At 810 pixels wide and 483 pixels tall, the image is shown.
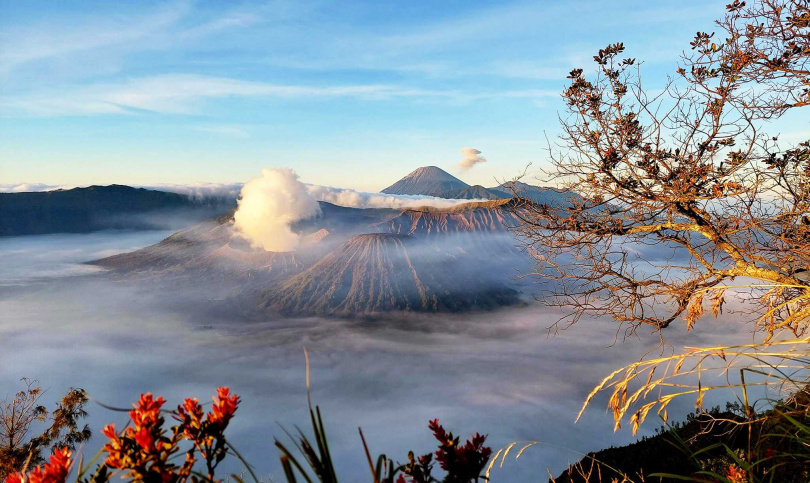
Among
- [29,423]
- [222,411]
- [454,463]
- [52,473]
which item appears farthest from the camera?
[29,423]

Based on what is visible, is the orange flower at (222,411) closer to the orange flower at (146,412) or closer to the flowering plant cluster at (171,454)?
the flowering plant cluster at (171,454)

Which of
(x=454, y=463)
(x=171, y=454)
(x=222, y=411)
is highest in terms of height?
(x=222, y=411)

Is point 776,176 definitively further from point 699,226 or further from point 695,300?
point 695,300

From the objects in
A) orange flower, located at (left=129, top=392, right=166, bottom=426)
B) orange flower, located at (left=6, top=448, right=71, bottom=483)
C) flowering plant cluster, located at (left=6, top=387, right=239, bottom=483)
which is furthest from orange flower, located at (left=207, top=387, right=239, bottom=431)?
orange flower, located at (left=6, top=448, right=71, bottom=483)

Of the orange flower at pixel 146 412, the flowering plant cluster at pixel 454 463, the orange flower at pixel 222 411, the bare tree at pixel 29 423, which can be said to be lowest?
the bare tree at pixel 29 423

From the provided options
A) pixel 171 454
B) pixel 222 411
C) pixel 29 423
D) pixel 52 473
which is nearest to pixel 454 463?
pixel 222 411

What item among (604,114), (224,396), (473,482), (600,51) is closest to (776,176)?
(604,114)

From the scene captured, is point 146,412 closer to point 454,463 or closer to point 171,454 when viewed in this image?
point 171,454

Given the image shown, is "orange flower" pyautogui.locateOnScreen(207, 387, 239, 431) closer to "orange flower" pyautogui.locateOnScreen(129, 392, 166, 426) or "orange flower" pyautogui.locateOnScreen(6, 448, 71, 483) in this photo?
"orange flower" pyautogui.locateOnScreen(129, 392, 166, 426)

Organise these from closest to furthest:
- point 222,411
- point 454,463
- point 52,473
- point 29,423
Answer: point 52,473 → point 222,411 → point 454,463 → point 29,423

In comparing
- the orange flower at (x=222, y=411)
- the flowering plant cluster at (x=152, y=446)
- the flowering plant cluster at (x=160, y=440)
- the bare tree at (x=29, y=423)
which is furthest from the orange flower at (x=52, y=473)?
the bare tree at (x=29, y=423)

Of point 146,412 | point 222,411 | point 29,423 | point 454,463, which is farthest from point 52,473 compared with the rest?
point 29,423

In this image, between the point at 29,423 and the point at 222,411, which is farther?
the point at 29,423

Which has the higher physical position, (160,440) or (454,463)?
(160,440)
